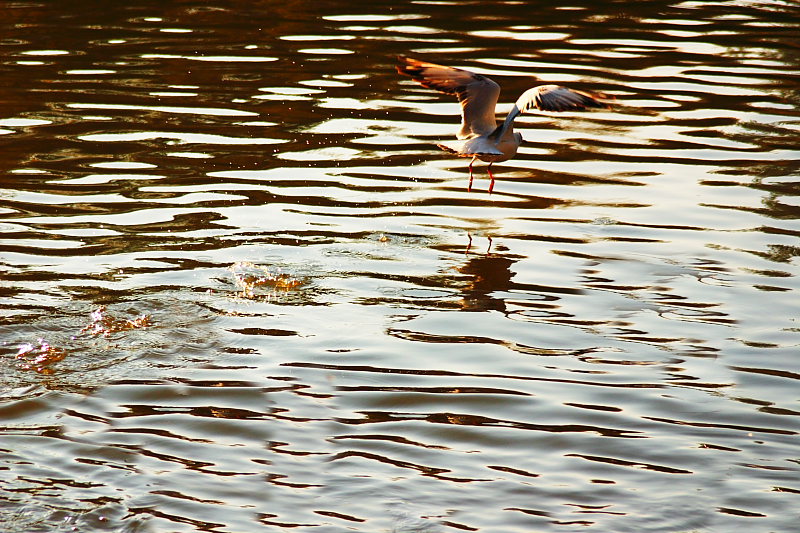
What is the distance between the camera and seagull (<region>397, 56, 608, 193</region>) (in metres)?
8.59

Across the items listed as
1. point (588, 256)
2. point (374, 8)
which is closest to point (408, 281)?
point (588, 256)

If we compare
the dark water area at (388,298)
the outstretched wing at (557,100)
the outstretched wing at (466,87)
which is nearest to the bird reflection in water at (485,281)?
the dark water area at (388,298)

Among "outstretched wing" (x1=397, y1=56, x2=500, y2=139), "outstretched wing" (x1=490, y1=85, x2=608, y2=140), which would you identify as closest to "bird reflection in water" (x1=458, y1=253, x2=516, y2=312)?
"outstretched wing" (x1=490, y1=85, x2=608, y2=140)

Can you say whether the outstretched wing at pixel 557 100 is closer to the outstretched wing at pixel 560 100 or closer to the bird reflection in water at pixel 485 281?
the outstretched wing at pixel 560 100

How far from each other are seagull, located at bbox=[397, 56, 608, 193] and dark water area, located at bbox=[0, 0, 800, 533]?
64cm

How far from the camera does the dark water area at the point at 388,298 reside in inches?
199

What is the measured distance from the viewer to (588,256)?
27.5 feet

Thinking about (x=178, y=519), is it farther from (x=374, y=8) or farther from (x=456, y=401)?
(x=374, y=8)

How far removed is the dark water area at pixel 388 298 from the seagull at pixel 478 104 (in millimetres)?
638

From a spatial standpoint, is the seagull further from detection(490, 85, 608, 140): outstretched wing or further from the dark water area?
the dark water area

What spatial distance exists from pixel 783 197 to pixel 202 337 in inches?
216

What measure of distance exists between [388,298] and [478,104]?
2703mm

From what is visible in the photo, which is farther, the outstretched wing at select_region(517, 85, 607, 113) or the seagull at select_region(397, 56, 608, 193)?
the seagull at select_region(397, 56, 608, 193)

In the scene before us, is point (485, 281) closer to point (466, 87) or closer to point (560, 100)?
point (560, 100)
